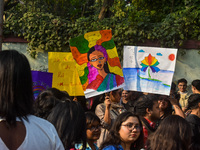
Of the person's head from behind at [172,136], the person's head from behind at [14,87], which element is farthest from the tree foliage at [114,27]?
the person's head from behind at [14,87]

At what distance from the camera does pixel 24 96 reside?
175cm

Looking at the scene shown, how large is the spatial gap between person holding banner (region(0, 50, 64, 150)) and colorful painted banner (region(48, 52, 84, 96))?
4195mm

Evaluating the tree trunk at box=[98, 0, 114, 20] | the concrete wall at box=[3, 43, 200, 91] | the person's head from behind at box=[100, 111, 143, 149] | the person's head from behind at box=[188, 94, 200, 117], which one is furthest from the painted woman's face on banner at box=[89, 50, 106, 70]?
the tree trunk at box=[98, 0, 114, 20]

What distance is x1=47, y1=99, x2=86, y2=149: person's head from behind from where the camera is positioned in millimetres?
2420

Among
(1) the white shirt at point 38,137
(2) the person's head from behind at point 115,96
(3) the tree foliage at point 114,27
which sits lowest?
(2) the person's head from behind at point 115,96

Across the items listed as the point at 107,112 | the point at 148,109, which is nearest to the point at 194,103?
the point at 148,109

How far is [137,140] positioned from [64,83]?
9.17 feet

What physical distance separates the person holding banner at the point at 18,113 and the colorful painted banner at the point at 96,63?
3.60 m

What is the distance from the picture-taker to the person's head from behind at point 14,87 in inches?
65.9

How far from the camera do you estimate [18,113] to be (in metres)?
1.71

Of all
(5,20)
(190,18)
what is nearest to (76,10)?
(5,20)

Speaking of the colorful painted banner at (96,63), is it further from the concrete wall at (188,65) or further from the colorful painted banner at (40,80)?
the concrete wall at (188,65)

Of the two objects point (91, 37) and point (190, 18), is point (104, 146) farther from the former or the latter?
point (190, 18)

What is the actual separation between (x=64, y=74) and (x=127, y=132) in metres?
2.88
